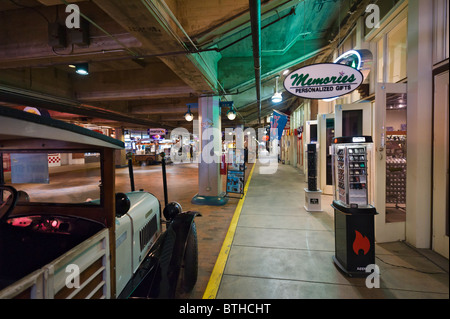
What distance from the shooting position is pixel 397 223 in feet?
13.0

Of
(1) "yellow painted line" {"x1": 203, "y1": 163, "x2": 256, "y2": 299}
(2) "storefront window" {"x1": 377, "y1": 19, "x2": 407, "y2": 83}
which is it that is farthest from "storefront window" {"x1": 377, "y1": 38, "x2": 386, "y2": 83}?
(1) "yellow painted line" {"x1": 203, "y1": 163, "x2": 256, "y2": 299}

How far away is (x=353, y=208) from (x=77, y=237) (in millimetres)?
3469

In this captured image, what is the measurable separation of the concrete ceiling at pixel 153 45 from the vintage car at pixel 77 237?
2.37 meters

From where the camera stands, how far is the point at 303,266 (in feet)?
10.5

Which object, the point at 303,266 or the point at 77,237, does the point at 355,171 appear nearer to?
the point at 303,266

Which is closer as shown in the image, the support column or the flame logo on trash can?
the flame logo on trash can

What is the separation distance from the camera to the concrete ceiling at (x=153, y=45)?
3760 millimetres

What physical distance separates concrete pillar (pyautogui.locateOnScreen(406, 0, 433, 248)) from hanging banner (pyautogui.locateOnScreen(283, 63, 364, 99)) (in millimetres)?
906

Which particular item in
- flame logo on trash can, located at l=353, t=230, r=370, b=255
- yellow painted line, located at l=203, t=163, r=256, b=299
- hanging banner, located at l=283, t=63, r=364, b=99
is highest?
hanging banner, located at l=283, t=63, r=364, b=99

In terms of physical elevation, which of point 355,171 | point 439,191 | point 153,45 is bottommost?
point 439,191

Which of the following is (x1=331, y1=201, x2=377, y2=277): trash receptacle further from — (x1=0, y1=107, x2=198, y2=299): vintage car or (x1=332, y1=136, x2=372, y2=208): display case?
(x1=0, y1=107, x2=198, y2=299): vintage car

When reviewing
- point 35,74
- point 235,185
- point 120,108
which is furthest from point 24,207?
point 120,108

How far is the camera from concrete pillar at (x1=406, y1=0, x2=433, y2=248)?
11.8ft

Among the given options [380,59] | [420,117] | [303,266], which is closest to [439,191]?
[420,117]
